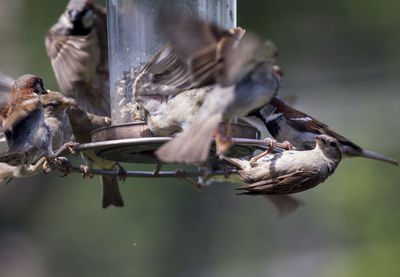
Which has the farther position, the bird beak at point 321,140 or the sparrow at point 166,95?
the bird beak at point 321,140

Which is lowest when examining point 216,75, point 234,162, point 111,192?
point 111,192

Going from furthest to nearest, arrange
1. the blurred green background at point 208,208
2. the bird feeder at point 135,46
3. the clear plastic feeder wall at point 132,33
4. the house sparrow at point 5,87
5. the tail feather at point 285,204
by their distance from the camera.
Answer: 1. the blurred green background at point 208,208
2. the tail feather at point 285,204
3. the house sparrow at point 5,87
4. the clear plastic feeder wall at point 132,33
5. the bird feeder at point 135,46

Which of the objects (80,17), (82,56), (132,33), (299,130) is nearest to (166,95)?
(132,33)

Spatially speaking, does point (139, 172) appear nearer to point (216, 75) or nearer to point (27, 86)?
point (27, 86)

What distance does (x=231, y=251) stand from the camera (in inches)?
384

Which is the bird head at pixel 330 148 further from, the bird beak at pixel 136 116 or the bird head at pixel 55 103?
the bird head at pixel 55 103

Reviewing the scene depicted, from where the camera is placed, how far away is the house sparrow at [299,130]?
5711 millimetres

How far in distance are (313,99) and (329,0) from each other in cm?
213

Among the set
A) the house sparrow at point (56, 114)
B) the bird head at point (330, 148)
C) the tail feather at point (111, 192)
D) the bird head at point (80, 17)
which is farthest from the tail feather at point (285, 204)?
the bird head at point (80, 17)

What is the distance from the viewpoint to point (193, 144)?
3742 millimetres

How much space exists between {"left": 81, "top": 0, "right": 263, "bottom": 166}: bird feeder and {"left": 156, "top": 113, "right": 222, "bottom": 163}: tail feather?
0.53m

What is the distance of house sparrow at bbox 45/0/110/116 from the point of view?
6328 millimetres

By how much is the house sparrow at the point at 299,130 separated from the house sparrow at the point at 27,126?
2.03 m

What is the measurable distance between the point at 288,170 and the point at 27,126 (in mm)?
1798
